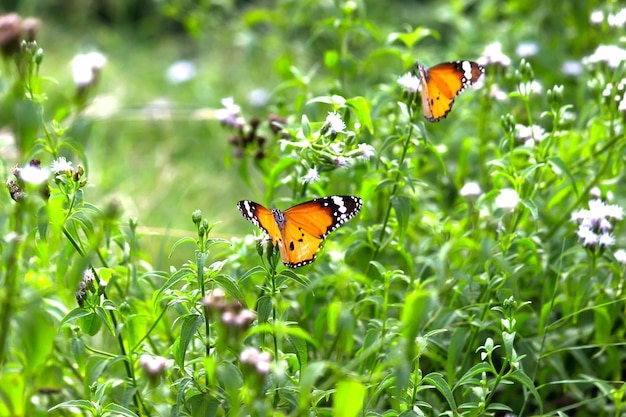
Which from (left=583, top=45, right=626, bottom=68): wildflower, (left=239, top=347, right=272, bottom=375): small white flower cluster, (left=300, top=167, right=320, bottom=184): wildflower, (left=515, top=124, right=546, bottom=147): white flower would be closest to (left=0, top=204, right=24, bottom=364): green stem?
(left=239, top=347, right=272, bottom=375): small white flower cluster

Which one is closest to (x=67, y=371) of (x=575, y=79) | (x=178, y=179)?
(x=178, y=179)

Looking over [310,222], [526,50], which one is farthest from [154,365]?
[526,50]

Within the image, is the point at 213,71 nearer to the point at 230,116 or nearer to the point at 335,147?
the point at 230,116

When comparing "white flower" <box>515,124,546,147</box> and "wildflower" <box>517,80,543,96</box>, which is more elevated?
"wildflower" <box>517,80,543,96</box>

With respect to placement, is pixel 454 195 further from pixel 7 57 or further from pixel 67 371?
pixel 7 57

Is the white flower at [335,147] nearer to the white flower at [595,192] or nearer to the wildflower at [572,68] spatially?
the white flower at [595,192]

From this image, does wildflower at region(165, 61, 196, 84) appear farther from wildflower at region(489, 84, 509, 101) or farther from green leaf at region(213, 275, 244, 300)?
green leaf at region(213, 275, 244, 300)
